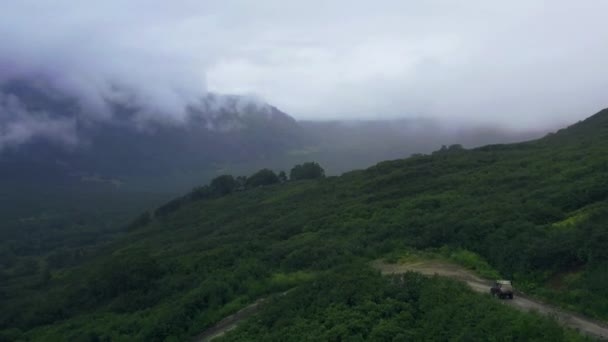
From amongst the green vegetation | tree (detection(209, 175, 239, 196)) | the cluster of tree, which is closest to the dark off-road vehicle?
the green vegetation

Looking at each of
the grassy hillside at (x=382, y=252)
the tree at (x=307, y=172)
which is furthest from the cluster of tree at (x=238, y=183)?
the grassy hillside at (x=382, y=252)

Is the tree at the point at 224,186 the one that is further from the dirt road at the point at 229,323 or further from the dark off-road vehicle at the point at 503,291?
the dark off-road vehicle at the point at 503,291

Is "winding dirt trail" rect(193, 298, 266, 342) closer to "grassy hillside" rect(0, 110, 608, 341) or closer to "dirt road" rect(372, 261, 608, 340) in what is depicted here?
"grassy hillside" rect(0, 110, 608, 341)

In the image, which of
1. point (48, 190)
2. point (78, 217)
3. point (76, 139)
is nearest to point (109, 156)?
point (76, 139)

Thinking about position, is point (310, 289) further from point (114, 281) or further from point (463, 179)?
point (463, 179)

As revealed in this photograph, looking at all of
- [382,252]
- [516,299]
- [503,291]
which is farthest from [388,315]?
[382,252]

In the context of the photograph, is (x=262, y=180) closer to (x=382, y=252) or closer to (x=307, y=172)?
(x=307, y=172)

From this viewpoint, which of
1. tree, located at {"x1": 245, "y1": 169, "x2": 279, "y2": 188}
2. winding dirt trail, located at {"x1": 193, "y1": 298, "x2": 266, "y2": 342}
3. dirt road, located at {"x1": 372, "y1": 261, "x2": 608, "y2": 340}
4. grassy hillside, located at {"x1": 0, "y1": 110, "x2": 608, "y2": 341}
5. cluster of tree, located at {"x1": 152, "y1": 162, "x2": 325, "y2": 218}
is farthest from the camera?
tree, located at {"x1": 245, "y1": 169, "x2": 279, "y2": 188}
